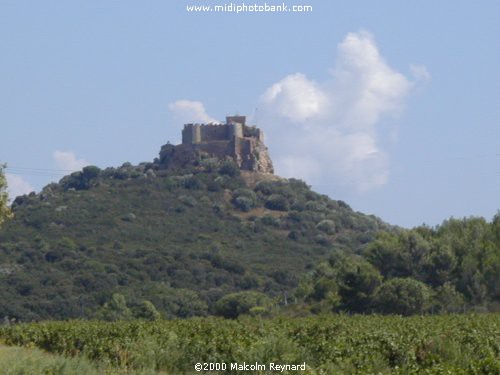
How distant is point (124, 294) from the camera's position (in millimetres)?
67000

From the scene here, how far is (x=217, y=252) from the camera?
273 ft

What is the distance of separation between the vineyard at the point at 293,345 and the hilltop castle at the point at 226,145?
77980 millimetres

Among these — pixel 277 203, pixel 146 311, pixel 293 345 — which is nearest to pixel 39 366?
pixel 293 345

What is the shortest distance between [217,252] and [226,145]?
26.4m

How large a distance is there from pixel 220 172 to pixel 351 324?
76.8 meters

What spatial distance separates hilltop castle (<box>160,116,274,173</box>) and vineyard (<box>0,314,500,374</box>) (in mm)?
77980

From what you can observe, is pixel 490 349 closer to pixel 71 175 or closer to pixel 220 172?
pixel 220 172

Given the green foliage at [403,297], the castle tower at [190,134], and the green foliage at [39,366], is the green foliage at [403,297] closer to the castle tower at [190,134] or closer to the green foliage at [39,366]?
the green foliage at [39,366]

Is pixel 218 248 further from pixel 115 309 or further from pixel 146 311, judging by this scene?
pixel 146 311

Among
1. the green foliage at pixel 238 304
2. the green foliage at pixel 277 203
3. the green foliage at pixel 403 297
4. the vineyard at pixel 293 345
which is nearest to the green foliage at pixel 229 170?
the green foliage at pixel 277 203

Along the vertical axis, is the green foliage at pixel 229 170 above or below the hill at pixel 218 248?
above

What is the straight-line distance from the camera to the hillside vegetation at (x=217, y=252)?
2031 inches

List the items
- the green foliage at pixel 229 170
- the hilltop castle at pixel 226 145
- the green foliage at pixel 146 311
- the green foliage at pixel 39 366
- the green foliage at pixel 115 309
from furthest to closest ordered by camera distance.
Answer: the hilltop castle at pixel 226 145 < the green foliage at pixel 229 170 < the green foliage at pixel 146 311 < the green foliage at pixel 115 309 < the green foliage at pixel 39 366

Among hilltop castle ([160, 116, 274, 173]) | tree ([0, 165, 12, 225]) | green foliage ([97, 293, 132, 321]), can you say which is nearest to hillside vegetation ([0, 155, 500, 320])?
green foliage ([97, 293, 132, 321])
